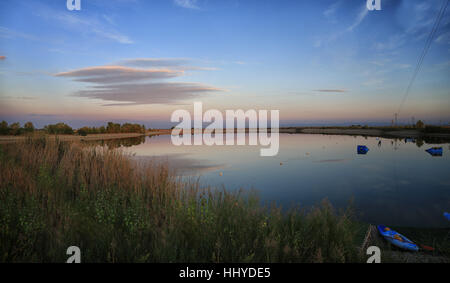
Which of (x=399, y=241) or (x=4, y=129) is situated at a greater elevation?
(x=4, y=129)

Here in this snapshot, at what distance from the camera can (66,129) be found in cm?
3700

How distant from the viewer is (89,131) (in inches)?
2092

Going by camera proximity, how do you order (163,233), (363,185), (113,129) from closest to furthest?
(163,233) < (363,185) < (113,129)

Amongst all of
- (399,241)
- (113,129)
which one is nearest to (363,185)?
(399,241)

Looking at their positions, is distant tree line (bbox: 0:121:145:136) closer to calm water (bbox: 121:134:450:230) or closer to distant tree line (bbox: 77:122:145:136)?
distant tree line (bbox: 77:122:145:136)

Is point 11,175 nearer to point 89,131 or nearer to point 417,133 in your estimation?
point 89,131

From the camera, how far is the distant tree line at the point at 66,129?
864 inches

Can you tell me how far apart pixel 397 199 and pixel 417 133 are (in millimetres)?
73189

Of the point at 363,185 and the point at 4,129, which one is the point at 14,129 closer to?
the point at 4,129

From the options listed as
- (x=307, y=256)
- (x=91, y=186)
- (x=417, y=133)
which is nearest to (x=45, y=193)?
(x=91, y=186)

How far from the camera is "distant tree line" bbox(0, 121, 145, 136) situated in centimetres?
2194

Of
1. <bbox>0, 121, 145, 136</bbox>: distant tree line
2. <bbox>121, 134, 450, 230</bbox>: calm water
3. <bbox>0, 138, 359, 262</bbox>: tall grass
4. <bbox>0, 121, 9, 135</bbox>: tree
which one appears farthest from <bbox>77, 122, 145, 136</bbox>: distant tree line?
<bbox>0, 138, 359, 262</bbox>: tall grass

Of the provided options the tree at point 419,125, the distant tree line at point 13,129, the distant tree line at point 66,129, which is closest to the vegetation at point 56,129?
the distant tree line at point 66,129
